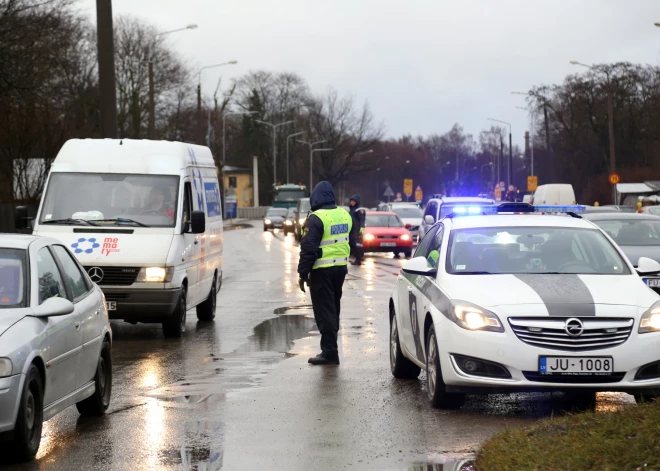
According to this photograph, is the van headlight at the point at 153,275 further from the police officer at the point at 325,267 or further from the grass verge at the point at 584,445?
the grass verge at the point at 584,445

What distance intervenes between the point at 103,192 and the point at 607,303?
28.0 ft

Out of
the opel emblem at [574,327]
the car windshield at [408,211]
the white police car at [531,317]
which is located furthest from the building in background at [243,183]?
the opel emblem at [574,327]

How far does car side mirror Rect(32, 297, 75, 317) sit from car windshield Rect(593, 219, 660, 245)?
1189 cm

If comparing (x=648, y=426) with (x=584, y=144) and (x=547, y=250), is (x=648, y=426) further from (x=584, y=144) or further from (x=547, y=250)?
(x=584, y=144)

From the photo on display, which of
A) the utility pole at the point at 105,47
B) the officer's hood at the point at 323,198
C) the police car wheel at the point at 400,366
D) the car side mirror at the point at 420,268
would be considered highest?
the utility pole at the point at 105,47

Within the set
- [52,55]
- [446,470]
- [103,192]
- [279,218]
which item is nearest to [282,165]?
[279,218]

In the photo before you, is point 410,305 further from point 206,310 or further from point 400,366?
point 206,310

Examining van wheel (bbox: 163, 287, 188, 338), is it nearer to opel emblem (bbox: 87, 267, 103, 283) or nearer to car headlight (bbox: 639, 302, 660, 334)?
opel emblem (bbox: 87, 267, 103, 283)

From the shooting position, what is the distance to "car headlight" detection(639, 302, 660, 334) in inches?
341

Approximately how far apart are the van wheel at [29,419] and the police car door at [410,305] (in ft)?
11.3

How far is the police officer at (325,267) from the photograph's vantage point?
12.0 meters

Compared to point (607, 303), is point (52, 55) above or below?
above

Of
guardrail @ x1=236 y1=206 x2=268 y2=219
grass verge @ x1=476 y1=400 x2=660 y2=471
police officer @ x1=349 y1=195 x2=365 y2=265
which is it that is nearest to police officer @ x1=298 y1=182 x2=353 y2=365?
grass verge @ x1=476 y1=400 x2=660 y2=471

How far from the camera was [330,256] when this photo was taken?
39.7ft
